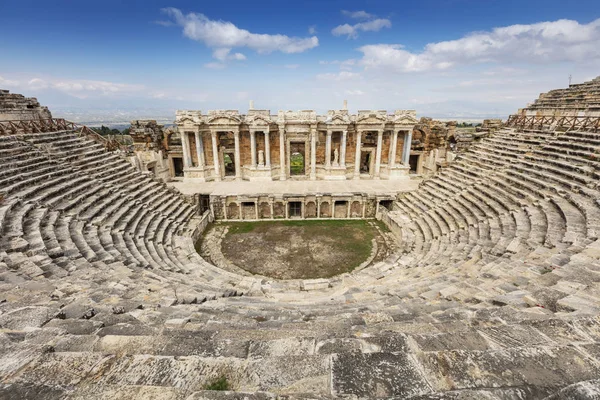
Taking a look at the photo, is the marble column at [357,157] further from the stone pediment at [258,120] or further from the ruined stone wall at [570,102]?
the ruined stone wall at [570,102]

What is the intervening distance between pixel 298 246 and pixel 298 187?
6.70m

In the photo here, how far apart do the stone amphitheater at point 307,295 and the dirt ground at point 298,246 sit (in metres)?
2.02

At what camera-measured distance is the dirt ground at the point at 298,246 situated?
12969 mm

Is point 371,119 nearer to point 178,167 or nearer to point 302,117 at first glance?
point 302,117

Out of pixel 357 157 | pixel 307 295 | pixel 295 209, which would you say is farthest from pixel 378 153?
pixel 307 295

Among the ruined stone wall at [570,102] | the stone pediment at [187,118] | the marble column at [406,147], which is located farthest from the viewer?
the marble column at [406,147]

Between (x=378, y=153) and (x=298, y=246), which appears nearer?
(x=298, y=246)

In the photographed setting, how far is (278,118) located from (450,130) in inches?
570

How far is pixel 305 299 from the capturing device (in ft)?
24.8

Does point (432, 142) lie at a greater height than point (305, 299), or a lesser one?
greater

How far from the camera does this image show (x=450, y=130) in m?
23.7

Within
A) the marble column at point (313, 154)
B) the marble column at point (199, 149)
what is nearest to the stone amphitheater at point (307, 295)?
the marble column at point (199, 149)

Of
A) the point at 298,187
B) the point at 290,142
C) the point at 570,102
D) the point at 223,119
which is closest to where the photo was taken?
the point at 570,102

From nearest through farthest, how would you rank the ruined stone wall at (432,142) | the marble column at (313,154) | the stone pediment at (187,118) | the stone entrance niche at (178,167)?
1. the stone pediment at (187,118)
2. the marble column at (313,154)
3. the ruined stone wall at (432,142)
4. the stone entrance niche at (178,167)
